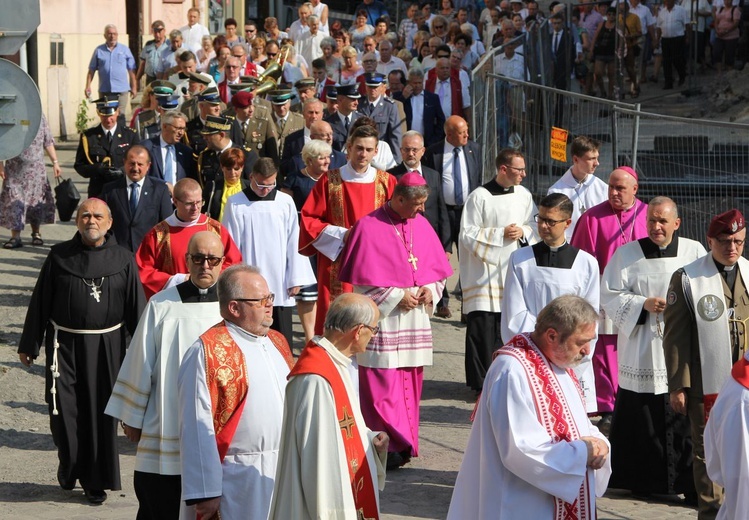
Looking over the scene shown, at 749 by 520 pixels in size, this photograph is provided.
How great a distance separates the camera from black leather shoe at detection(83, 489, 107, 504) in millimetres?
8547

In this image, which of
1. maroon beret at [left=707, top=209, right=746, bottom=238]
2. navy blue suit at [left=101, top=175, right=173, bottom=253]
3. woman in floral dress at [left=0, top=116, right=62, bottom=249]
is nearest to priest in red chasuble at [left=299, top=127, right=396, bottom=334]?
navy blue suit at [left=101, top=175, right=173, bottom=253]

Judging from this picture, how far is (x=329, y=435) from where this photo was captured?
5.59m

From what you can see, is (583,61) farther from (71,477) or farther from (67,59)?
(71,477)

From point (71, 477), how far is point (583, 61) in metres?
13.5

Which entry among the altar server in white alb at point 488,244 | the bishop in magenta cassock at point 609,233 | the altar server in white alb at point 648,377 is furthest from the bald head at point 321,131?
the altar server in white alb at point 648,377

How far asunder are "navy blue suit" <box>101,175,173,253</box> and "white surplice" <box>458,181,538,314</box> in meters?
2.46

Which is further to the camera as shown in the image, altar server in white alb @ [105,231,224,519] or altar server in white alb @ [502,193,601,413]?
altar server in white alb @ [502,193,601,413]

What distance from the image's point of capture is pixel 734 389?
6082mm

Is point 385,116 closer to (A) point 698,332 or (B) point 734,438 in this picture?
(A) point 698,332

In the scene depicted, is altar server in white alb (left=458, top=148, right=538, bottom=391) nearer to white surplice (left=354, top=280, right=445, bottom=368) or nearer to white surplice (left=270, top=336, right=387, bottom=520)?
white surplice (left=354, top=280, right=445, bottom=368)

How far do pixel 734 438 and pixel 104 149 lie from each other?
8.55 meters

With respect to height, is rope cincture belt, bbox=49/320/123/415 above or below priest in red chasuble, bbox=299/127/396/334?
below

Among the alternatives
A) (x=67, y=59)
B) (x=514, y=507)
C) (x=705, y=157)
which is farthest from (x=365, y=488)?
(x=67, y=59)

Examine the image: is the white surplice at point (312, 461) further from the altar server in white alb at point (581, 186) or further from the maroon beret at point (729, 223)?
the altar server in white alb at point (581, 186)
